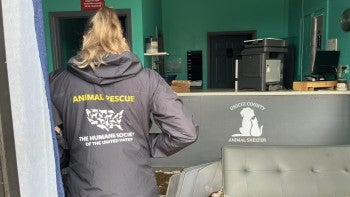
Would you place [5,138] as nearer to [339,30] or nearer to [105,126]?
[105,126]

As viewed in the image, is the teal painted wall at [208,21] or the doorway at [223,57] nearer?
the teal painted wall at [208,21]

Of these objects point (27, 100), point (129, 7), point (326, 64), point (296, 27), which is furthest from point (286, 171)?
point (296, 27)

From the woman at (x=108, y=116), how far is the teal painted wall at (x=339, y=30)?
2961 mm

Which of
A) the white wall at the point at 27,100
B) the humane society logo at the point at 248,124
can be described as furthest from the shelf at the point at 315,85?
the white wall at the point at 27,100

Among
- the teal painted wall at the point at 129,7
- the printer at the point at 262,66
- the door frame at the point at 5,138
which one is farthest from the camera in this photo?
the teal painted wall at the point at 129,7

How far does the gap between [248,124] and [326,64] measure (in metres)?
1.10

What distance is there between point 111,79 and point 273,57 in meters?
2.99

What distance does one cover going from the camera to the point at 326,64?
352cm

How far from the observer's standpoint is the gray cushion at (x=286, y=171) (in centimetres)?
179

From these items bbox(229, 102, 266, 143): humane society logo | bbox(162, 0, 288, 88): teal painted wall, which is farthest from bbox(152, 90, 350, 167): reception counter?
bbox(162, 0, 288, 88): teal painted wall

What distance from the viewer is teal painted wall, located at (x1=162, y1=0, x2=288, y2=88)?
6.16m

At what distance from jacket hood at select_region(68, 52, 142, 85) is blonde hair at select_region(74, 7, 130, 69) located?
2cm

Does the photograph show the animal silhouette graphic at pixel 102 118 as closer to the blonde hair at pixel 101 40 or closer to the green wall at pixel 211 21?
the blonde hair at pixel 101 40

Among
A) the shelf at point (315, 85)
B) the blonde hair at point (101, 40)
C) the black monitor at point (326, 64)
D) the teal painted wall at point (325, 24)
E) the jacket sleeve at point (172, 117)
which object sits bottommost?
the shelf at point (315, 85)
